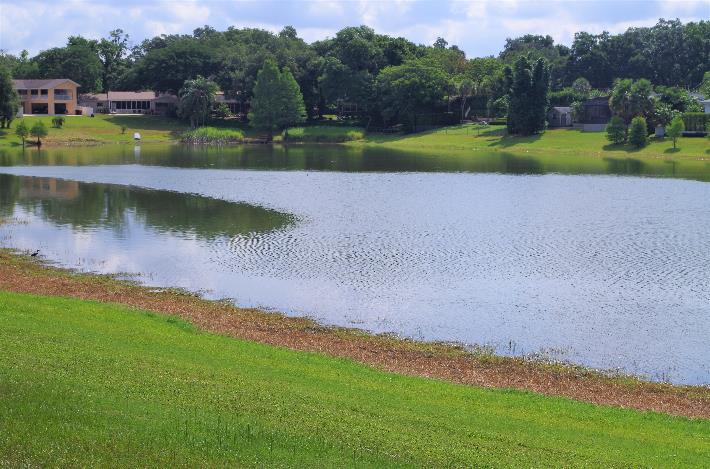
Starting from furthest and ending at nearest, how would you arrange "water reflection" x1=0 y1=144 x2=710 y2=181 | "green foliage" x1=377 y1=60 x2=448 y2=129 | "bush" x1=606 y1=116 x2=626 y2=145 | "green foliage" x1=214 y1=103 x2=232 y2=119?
"green foliage" x1=214 y1=103 x2=232 y2=119, "green foliage" x1=377 y1=60 x2=448 y2=129, "bush" x1=606 y1=116 x2=626 y2=145, "water reflection" x1=0 y1=144 x2=710 y2=181

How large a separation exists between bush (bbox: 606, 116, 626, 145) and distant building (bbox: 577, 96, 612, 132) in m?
13.7

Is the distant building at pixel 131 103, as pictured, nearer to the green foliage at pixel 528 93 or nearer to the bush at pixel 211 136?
the bush at pixel 211 136

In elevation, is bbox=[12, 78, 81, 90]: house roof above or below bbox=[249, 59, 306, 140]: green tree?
above

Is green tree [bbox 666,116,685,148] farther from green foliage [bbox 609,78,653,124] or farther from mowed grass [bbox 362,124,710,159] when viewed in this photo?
green foliage [bbox 609,78,653,124]

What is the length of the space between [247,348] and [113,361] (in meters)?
4.61

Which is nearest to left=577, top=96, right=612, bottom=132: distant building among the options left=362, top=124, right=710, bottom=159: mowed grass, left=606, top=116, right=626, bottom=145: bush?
left=362, top=124, right=710, bottom=159: mowed grass

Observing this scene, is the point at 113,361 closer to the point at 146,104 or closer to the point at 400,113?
the point at 400,113

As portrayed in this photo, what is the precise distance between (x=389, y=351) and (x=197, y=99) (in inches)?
4695

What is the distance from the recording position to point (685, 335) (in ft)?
87.1

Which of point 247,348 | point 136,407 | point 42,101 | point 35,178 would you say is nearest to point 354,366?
point 247,348

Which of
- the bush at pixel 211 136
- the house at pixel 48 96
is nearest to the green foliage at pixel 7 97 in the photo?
the bush at pixel 211 136

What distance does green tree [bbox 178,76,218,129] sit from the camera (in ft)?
452

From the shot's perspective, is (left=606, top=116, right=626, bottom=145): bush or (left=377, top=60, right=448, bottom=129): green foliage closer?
(left=606, top=116, right=626, bottom=145): bush

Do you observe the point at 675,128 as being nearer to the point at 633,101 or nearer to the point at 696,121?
the point at 633,101
